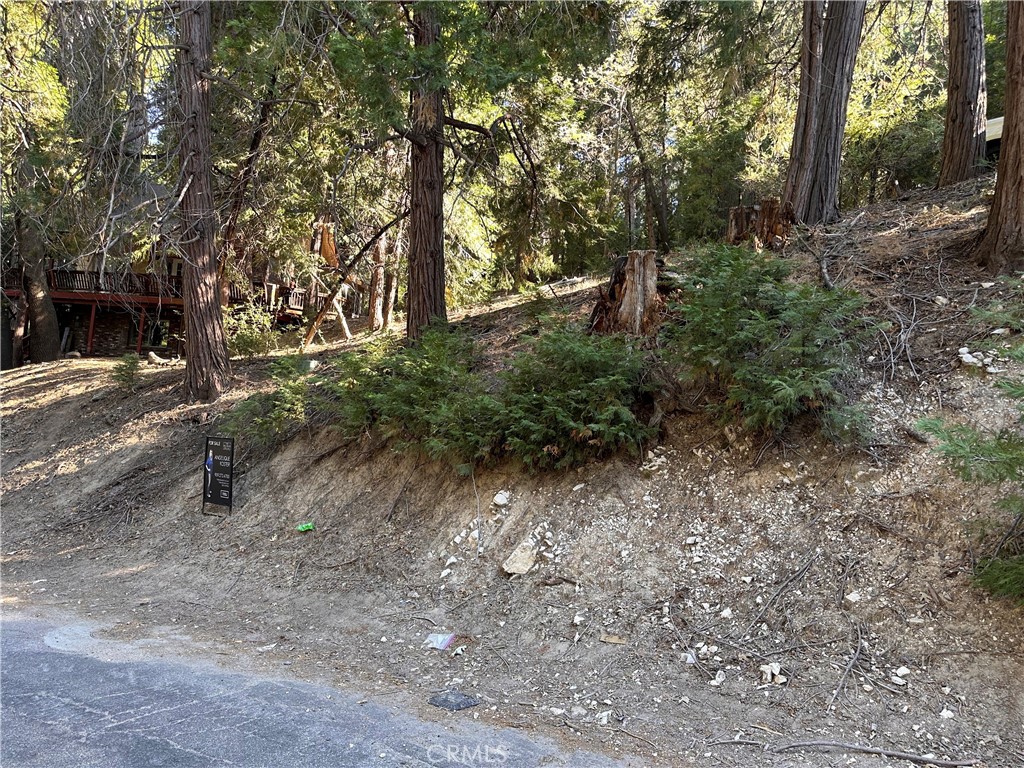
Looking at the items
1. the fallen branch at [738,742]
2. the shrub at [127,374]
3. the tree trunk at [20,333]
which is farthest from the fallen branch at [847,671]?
the tree trunk at [20,333]

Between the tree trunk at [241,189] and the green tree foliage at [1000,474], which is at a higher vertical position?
the tree trunk at [241,189]

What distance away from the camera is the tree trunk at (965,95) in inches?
428

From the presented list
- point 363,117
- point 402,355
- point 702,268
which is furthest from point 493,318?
point 702,268

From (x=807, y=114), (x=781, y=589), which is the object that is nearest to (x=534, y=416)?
(x=781, y=589)

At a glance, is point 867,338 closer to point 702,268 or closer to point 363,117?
point 702,268

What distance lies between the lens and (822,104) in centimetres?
970

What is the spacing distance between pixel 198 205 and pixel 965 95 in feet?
40.0

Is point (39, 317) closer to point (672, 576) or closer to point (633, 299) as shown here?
point (633, 299)

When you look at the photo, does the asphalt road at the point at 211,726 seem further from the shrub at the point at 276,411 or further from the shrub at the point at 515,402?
the shrub at the point at 276,411

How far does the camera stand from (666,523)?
6211 mm

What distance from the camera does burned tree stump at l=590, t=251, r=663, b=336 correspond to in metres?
8.10

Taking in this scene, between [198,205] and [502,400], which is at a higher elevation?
[198,205]

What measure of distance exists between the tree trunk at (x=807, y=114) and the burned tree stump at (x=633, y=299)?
2.98 metres

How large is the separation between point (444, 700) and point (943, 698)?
307 cm
